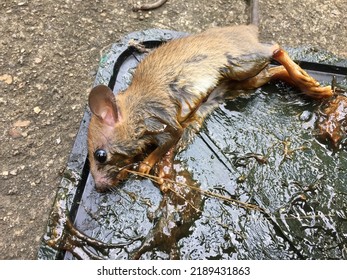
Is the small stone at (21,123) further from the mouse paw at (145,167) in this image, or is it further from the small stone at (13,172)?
the mouse paw at (145,167)

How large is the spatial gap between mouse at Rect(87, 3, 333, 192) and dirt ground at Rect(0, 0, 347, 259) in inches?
31.4

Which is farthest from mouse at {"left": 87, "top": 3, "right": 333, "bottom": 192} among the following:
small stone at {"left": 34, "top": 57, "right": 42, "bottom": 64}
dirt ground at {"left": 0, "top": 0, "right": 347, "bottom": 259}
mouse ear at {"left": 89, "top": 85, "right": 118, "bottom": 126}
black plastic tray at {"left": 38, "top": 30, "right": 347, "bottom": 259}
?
small stone at {"left": 34, "top": 57, "right": 42, "bottom": 64}

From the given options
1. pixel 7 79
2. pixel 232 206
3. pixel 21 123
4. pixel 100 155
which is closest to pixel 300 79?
pixel 232 206

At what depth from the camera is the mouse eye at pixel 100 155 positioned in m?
3.10

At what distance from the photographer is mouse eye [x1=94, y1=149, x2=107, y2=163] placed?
3098 mm

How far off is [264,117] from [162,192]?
1035 millimetres

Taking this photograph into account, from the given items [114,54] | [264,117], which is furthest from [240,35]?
[114,54]

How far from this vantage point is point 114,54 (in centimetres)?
366

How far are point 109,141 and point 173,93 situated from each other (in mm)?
640

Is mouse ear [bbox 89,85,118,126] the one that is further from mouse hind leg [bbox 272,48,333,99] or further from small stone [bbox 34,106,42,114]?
mouse hind leg [bbox 272,48,333,99]

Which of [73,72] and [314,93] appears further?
[73,72]
